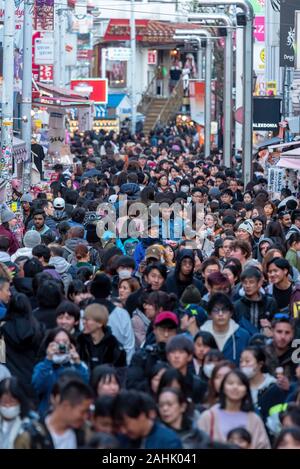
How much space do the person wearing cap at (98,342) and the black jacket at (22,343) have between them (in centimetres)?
42

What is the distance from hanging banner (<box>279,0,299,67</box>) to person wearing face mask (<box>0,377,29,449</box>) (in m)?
25.0

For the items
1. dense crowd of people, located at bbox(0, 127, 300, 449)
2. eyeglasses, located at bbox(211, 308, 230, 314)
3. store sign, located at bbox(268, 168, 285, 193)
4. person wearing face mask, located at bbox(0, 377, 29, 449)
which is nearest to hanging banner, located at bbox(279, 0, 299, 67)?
store sign, located at bbox(268, 168, 285, 193)

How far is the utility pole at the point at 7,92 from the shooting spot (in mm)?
25312

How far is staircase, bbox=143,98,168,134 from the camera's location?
83.1 meters

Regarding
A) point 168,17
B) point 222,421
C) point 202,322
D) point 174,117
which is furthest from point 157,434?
point 168,17

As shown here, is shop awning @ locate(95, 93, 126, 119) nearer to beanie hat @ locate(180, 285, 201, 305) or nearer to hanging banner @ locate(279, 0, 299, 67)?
hanging banner @ locate(279, 0, 299, 67)

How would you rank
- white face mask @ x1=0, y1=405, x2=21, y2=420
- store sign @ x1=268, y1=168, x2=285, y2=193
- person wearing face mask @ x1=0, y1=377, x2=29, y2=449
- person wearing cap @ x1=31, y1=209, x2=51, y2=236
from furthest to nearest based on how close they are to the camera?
store sign @ x1=268, y1=168, x2=285, y2=193 < person wearing cap @ x1=31, y1=209, x2=51, y2=236 < white face mask @ x1=0, y1=405, x2=21, y2=420 < person wearing face mask @ x1=0, y1=377, x2=29, y2=449

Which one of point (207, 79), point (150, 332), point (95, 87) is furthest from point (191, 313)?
point (95, 87)

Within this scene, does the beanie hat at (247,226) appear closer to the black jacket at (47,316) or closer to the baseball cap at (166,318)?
the black jacket at (47,316)

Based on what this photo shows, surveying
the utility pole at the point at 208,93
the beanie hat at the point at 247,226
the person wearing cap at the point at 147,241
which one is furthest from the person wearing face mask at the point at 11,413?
the utility pole at the point at 208,93

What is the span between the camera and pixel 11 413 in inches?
358

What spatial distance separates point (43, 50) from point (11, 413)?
3085cm

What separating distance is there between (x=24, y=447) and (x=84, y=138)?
4835cm

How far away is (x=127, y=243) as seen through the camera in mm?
17656
